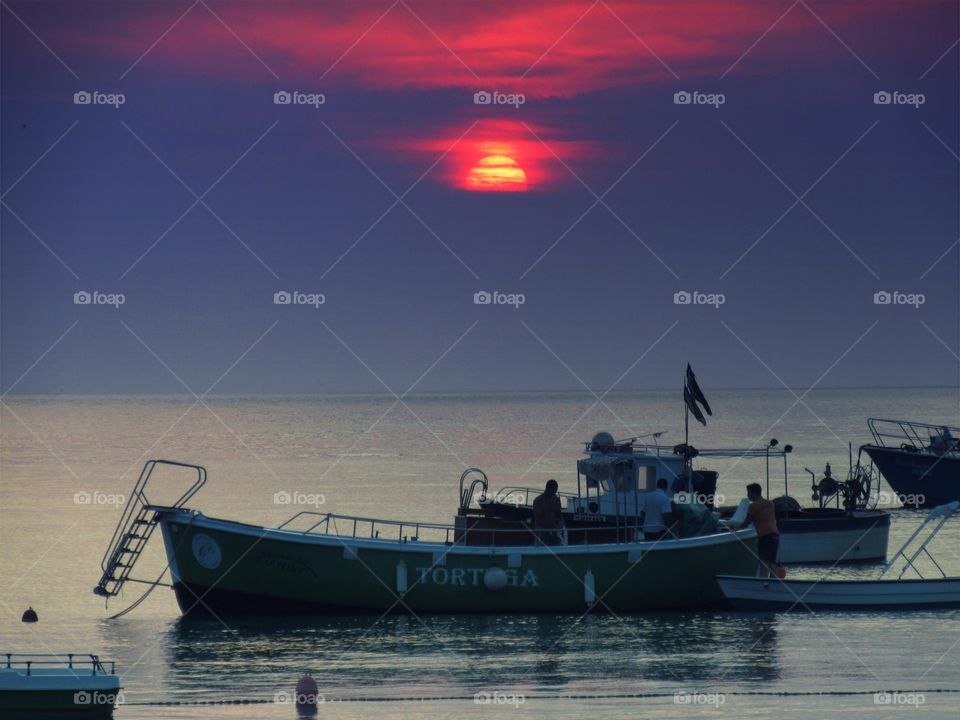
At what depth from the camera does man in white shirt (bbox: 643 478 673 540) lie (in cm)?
2562

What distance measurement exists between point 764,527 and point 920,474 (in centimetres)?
2491

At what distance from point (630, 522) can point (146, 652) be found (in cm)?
969

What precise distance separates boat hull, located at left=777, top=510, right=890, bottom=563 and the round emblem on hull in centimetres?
1318

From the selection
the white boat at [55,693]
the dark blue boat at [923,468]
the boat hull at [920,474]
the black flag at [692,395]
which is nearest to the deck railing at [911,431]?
the dark blue boat at [923,468]

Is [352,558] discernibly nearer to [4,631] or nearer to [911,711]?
[4,631]

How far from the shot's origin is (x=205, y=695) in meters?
19.1

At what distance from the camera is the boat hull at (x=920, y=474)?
47125mm

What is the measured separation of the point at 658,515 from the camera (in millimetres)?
25859

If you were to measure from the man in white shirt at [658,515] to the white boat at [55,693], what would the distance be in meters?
11.1

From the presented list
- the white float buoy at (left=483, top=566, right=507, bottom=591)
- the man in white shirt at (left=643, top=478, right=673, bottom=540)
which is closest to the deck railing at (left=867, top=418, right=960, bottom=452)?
the man in white shirt at (left=643, top=478, right=673, bottom=540)

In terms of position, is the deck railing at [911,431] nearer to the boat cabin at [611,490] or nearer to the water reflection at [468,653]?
the boat cabin at [611,490]

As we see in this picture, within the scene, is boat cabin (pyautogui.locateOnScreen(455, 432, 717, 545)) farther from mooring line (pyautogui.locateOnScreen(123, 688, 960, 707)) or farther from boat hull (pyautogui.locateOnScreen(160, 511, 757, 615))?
mooring line (pyautogui.locateOnScreen(123, 688, 960, 707))

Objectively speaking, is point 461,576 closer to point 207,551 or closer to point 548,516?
point 548,516

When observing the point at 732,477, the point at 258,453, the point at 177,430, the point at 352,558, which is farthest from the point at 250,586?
the point at 177,430
